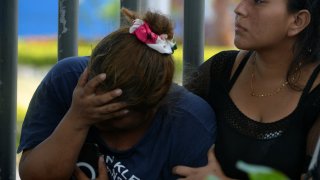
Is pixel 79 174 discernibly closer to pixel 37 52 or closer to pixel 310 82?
pixel 310 82

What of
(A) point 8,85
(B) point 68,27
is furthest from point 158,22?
(A) point 8,85

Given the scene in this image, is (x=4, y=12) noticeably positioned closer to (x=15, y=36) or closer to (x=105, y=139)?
(x=15, y=36)

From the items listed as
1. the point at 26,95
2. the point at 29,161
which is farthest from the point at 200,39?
the point at 26,95

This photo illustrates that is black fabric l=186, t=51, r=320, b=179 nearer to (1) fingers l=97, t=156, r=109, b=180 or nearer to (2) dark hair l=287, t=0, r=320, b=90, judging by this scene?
(2) dark hair l=287, t=0, r=320, b=90

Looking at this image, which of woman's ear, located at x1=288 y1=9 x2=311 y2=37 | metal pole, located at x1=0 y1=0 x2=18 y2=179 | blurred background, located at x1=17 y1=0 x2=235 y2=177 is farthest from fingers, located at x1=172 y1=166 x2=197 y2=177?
blurred background, located at x1=17 y1=0 x2=235 y2=177

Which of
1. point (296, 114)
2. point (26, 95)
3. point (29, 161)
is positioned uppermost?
point (296, 114)

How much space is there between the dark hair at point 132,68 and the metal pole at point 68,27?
1.11 ft

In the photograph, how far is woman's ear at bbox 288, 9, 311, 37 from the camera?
2.46 metres

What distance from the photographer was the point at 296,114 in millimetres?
2400

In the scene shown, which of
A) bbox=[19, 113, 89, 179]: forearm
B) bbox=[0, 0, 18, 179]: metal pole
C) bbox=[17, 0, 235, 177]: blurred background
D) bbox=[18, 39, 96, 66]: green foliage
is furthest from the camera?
bbox=[18, 39, 96, 66]: green foliage

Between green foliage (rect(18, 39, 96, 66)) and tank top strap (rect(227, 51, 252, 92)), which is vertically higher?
tank top strap (rect(227, 51, 252, 92))

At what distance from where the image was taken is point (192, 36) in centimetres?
268

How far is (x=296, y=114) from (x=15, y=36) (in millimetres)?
1026

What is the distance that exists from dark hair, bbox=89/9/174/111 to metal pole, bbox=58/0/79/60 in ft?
1.11
